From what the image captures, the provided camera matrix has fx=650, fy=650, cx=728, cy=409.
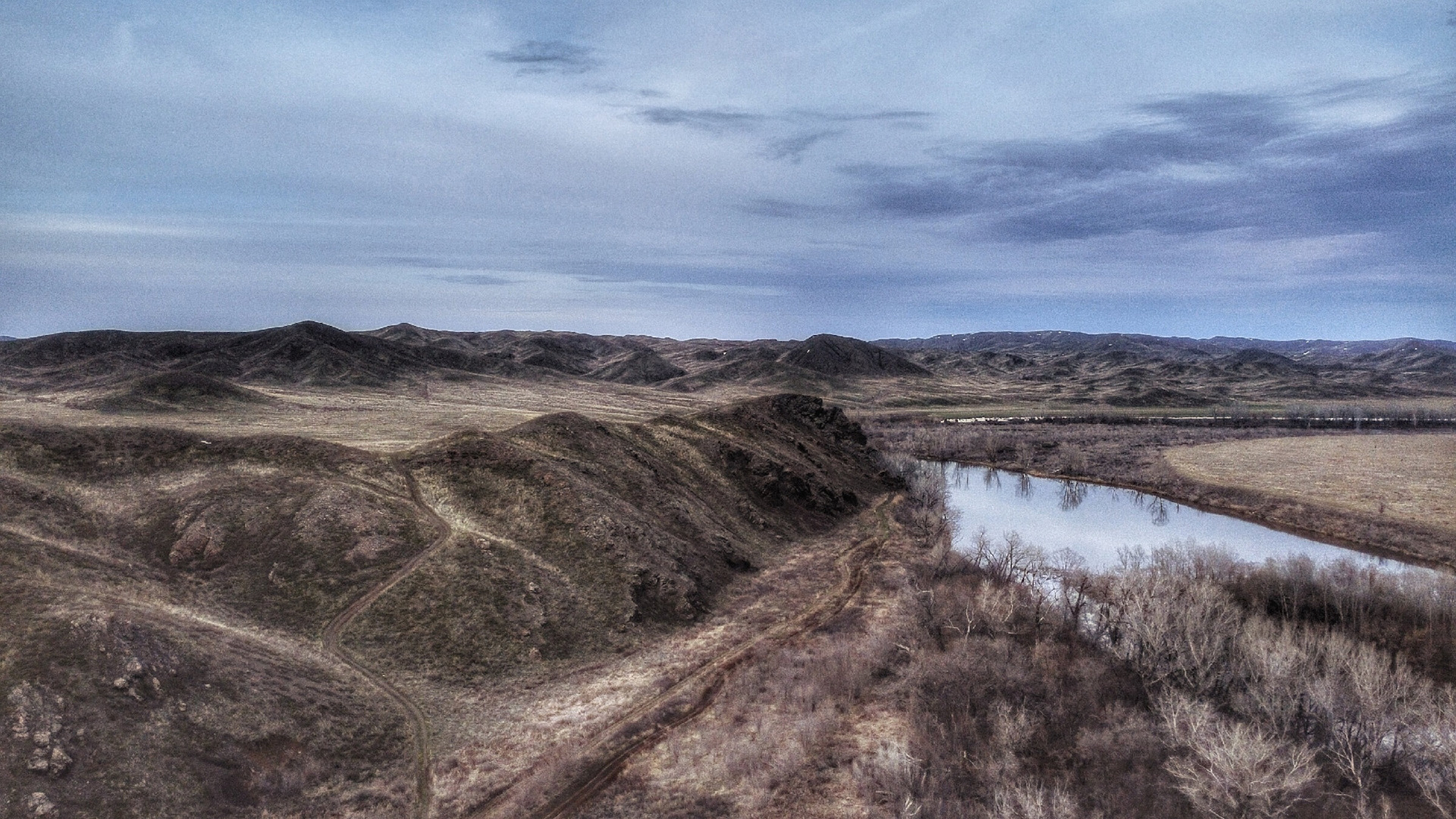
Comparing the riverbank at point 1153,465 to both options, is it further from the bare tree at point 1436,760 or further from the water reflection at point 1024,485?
the bare tree at point 1436,760

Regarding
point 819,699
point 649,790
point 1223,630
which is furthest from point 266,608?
point 1223,630

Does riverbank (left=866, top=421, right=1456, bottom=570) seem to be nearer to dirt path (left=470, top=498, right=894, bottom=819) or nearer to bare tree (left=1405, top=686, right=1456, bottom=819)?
bare tree (left=1405, top=686, right=1456, bottom=819)

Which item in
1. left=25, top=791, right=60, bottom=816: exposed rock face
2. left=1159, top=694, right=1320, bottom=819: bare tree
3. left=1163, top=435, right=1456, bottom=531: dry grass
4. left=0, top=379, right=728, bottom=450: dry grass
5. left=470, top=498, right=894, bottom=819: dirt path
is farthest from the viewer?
left=1163, top=435, right=1456, bottom=531: dry grass

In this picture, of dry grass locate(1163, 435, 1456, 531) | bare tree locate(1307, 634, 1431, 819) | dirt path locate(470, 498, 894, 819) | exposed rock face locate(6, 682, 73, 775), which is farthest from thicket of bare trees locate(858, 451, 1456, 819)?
dry grass locate(1163, 435, 1456, 531)

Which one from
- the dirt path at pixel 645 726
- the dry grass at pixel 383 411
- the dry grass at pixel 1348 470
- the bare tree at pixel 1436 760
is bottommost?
the dirt path at pixel 645 726

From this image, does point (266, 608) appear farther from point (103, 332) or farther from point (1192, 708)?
point (103, 332)

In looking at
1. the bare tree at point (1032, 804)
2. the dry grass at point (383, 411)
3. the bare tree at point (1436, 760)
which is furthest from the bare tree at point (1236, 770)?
the dry grass at point (383, 411)

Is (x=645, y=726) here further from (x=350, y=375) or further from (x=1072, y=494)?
(x=350, y=375)
